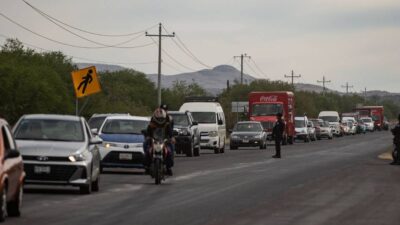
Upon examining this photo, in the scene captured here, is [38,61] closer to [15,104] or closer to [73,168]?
[15,104]

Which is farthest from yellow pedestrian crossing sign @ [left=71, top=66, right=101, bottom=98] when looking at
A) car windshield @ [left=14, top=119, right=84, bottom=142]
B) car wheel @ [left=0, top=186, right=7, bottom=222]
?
car wheel @ [left=0, top=186, right=7, bottom=222]

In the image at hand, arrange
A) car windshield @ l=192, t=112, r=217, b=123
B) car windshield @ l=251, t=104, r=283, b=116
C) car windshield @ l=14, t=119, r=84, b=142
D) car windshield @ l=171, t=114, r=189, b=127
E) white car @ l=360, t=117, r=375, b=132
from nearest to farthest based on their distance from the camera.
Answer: car windshield @ l=14, t=119, r=84, b=142 → car windshield @ l=171, t=114, r=189, b=127 → car windshield @ l=192, t=112, r=217, b=123 → car windshield @ l=251, t=104, r=283, b=116 → white car @ l=360, t=117, r=375, b=132

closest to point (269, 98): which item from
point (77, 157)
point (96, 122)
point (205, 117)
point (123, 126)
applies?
point (205, 117)

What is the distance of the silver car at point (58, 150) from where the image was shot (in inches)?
819

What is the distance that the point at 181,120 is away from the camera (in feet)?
152

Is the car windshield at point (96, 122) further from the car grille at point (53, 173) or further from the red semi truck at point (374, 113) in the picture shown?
the red semi truck at point (374, 113)

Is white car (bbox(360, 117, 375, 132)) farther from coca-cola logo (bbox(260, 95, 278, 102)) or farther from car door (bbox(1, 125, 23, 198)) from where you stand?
car door (bbox(1, 125, 23, 198))

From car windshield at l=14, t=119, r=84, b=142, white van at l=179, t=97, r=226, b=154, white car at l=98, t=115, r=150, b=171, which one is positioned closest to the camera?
car windshield at l=14, t=119, r=84, b=142

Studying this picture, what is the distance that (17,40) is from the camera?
101 meters

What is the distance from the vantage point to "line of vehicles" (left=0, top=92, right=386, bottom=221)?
16.2m

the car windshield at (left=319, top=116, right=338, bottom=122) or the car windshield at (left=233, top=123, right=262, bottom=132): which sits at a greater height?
the car windshield at (left=319, top=116, right=338, bottom=122)

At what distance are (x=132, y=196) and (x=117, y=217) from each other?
194 inches

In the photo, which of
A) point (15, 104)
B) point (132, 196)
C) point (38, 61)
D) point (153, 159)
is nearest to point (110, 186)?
point (153, 159)

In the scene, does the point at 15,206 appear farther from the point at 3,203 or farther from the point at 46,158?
the point at 46,158
